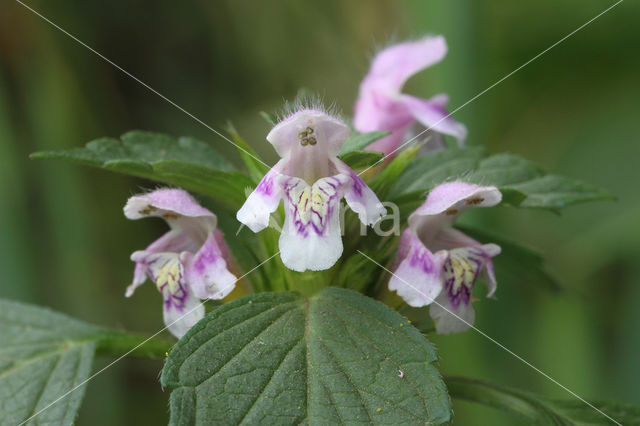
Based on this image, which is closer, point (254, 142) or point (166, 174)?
point (166, 174)

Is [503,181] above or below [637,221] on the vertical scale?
below

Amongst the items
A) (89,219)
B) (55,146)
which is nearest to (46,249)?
(89,219)

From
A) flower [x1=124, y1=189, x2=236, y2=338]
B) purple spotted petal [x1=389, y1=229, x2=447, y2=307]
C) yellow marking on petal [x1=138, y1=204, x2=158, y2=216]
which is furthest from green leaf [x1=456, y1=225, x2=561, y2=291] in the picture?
yellow marking on petal [x1=138, y1=204, x2=158, y2=216]

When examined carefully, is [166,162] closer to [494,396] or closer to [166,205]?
[166,205]

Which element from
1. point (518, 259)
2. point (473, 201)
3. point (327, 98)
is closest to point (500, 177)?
point (518, 259)

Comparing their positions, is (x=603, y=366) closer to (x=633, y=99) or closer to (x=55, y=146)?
(x=633, y=99)

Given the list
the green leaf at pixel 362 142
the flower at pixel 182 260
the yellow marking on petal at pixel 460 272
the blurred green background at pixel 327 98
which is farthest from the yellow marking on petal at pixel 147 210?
the blurred green background at pixel 327 98

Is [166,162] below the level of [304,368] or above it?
above

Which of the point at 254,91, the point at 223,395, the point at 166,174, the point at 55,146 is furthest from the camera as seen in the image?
the point at 254,91
